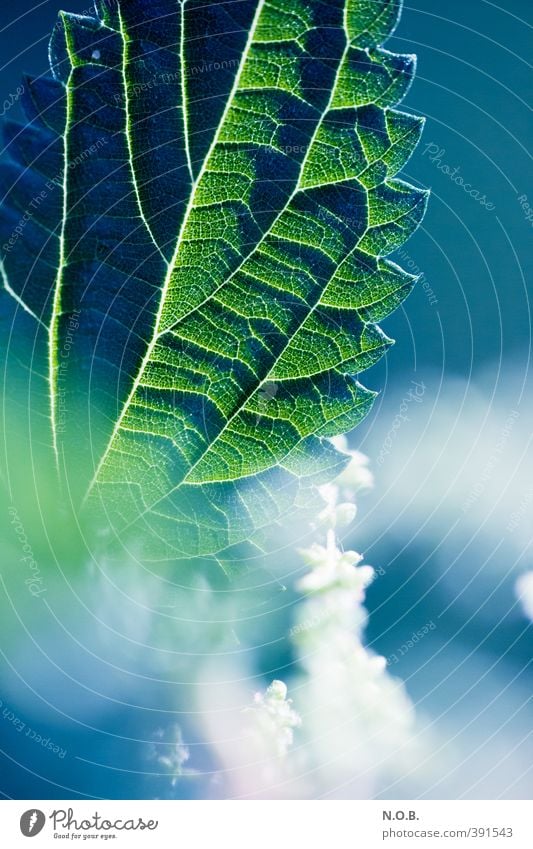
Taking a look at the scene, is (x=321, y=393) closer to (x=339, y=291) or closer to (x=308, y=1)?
(x=339, y=291)

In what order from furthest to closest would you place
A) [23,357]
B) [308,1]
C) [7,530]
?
1. [7,530]
2. [23,357]
3. [308,1]

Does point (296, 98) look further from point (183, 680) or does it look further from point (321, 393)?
point (183, 680)

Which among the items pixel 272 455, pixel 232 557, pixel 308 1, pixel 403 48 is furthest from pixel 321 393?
pixel 403 48

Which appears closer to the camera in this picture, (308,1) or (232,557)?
(308,1)

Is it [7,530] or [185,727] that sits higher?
[7,530]

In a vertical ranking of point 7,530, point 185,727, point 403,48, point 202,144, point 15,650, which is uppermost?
point 403,48

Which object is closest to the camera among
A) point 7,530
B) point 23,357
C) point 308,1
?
point 308,1
